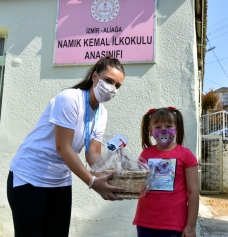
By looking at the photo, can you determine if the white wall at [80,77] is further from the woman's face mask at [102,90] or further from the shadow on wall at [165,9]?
the woman's face mask at [102,90]

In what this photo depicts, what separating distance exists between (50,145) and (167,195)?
31.9 inches

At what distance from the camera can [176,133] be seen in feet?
A: 7.48

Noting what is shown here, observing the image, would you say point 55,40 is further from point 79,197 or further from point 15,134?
point 79,197

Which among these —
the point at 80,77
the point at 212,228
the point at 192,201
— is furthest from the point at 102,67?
the point at 212,228

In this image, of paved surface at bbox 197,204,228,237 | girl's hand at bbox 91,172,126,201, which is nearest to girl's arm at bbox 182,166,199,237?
girl's hand at bbox 91,172,126,201

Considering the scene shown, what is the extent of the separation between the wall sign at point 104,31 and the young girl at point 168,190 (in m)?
1.61

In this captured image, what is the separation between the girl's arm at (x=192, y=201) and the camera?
6.59 feet

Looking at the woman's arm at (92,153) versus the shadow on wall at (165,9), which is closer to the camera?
the woman's arm at (92,153)

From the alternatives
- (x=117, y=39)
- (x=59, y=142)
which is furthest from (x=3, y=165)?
(x=59, y=142)

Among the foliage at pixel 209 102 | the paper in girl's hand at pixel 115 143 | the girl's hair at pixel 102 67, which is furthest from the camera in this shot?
the foliage at pixel 209 102

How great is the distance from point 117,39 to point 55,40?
758 millimetres

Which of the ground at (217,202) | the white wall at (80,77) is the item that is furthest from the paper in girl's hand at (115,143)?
the ground at (217,202)

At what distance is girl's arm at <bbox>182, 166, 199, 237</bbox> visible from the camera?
2008 mm

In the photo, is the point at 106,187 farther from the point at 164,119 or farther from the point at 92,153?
the point at 164,119
